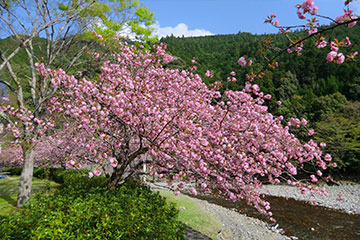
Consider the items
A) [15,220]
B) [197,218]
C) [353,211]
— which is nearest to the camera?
[15,220]

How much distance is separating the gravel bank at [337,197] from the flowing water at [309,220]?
3.61 feet

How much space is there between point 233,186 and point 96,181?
19.1 feet

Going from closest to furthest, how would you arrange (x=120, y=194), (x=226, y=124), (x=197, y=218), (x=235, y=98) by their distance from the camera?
(x=120, y=194) < (x=226, y=124) < (x=235, y=98) < (x=197, y=218)

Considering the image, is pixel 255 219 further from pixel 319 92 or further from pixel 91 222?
pixel 319 92

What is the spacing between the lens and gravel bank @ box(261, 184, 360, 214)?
1577 cm

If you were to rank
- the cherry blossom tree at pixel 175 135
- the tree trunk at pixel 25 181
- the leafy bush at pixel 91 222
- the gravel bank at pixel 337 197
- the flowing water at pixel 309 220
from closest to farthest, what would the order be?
the leafy bush at pixel 91 222, the cherry blossom tree at pixel 175 135, the tree trunk at pixel 25 181, the flowing water at pixel 309 220, the gravel bank at pixel 337 197

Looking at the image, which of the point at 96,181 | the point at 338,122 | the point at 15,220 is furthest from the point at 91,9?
the point at 338,122

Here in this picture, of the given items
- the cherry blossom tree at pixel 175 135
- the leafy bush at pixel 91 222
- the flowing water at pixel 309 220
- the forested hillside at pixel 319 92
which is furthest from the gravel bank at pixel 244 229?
the forested hillside at pixel 319 92

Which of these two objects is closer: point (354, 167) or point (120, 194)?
point (120, 194)

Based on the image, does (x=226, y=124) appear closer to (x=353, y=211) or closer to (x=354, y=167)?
(x=353, y=211)

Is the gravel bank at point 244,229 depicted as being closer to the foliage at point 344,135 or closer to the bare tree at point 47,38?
the bare tree at point 47,38

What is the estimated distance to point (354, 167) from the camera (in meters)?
25.2

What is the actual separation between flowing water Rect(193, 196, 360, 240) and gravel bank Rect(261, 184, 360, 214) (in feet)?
3.61

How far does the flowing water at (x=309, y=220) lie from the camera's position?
10453 mm
